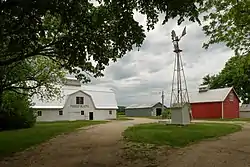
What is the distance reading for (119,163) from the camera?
12078 mm

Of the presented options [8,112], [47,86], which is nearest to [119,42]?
[47,86]

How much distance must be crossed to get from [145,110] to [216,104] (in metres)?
25.1

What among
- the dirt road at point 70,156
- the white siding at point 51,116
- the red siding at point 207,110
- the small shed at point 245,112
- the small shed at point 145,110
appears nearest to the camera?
the dirt road at point 70,156

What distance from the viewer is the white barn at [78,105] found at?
160 ft

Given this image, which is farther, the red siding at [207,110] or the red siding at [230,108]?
the red siding at [230,108]

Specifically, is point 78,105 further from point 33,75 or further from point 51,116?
point 33,75

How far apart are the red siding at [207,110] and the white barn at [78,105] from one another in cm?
1307

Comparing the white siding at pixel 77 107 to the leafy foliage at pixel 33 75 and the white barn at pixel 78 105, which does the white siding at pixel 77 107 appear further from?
the leafy foliage at pixel 33 75

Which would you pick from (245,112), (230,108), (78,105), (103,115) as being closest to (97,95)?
(103,115)

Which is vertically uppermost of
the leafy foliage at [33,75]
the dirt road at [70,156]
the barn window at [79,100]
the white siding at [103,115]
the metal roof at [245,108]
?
the leafy foliage at [33,75]

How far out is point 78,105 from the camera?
51.8m

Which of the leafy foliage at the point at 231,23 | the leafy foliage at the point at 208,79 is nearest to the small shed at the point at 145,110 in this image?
the leafy foliage at the point at 208,79

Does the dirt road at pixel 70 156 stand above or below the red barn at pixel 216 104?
below

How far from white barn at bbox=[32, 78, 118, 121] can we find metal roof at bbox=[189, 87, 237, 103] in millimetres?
13309
